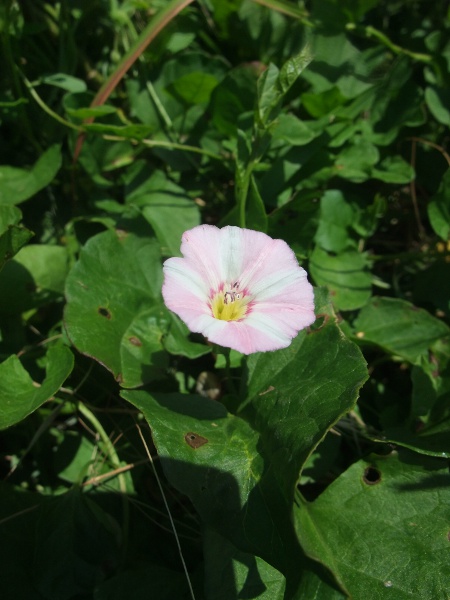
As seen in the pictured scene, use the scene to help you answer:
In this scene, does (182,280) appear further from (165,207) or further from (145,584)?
(145,584)

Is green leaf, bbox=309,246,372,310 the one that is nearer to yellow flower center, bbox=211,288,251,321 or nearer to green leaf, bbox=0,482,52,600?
yellow flower center, bbox=211,288,251,321

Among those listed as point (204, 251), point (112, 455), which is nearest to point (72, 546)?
point (112, 455)

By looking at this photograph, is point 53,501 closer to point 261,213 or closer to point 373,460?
point 373,460

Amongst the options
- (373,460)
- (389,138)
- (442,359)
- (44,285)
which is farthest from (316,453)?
(389,138)

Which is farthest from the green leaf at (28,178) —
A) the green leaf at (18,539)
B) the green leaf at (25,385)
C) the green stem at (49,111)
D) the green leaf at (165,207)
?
the green leaf at (18,539)

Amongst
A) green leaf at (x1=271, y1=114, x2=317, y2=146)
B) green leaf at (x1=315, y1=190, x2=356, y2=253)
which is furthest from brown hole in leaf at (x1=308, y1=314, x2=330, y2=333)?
green leaf at (x1=271, y1=114, x2=317, y2=146)

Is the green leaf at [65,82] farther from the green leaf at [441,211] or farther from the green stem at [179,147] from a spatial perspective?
the green leaf at [441,211]
